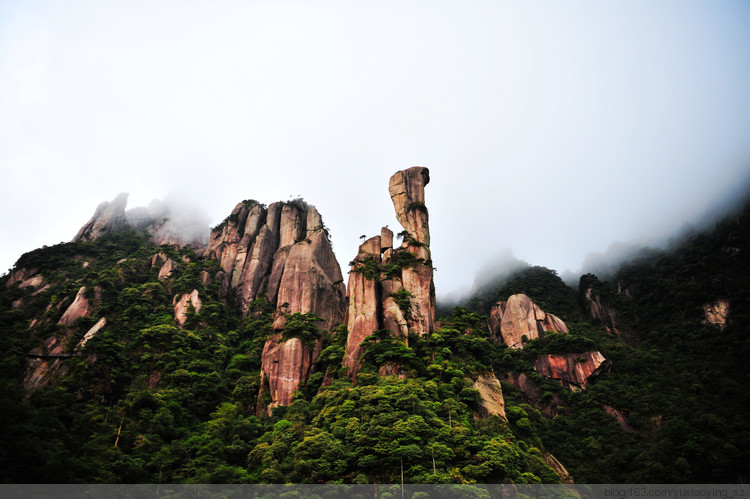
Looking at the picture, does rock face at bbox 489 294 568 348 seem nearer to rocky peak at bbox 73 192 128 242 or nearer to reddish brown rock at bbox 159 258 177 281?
reddish brown rock at bbox 159 258 177 281

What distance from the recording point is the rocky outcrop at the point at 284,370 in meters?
34.0

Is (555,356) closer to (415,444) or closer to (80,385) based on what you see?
(415,444)

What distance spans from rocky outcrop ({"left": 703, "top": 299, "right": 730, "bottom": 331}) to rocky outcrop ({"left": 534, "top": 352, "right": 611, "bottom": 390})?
14.0 m

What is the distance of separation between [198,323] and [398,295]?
74.1 ft

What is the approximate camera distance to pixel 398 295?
3850 centimetres

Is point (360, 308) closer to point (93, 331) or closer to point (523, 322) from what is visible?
point (93, 331)

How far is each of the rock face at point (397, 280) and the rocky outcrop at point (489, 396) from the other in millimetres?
6741

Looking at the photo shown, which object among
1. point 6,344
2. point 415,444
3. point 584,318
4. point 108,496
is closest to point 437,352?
point 415,444

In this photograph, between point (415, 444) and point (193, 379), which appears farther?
point (193, 379)

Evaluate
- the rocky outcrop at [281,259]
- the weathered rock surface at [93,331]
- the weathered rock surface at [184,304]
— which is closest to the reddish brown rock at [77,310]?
the weathered rock surface at [93,331]

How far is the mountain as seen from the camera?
23.3 meters

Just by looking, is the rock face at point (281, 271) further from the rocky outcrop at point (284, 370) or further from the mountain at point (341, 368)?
the mountain at point (341, 368)

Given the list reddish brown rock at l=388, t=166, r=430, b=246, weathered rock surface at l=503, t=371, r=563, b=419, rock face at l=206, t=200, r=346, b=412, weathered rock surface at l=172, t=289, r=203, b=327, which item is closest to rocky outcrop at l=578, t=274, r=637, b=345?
weathered rock surface at l=503, t=371, r=563, b=419

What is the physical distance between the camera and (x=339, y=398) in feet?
92.8
